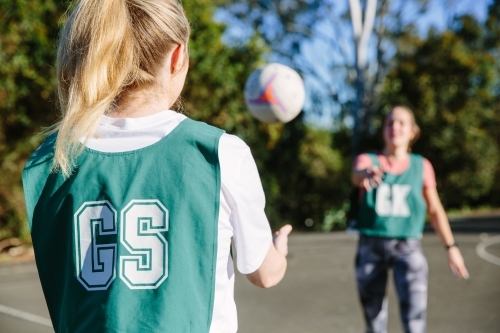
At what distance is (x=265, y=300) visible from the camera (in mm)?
7375

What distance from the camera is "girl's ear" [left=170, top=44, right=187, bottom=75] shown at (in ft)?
5.24

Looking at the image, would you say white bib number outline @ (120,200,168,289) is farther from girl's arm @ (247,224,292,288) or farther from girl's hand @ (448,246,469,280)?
girl's hand @ (448,246,469,280)

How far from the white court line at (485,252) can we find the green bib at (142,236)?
9.90m

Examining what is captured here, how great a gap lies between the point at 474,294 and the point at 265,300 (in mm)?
Result: 2662

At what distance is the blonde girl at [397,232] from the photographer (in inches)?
173

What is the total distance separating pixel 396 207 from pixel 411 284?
23.0 inches

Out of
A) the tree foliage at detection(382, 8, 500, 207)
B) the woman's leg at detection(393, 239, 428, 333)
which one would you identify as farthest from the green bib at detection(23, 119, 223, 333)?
the tree foliage at detection(382, 8, 500, 207)

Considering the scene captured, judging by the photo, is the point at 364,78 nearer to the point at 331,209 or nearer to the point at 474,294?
the point at 331,209

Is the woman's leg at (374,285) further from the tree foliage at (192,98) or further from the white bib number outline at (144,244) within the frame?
the tree foliage at (192,98)

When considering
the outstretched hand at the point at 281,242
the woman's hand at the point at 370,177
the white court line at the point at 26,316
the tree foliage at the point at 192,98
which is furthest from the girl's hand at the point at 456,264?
the tree foliage at the point at 192,98

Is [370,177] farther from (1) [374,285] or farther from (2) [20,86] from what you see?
(2) [20,86]

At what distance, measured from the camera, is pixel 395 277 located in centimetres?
448

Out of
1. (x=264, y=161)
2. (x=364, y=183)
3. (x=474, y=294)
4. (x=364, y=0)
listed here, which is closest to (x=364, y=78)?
(x=364, y=0)

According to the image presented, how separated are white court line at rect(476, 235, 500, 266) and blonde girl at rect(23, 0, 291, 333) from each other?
9.86 metres
